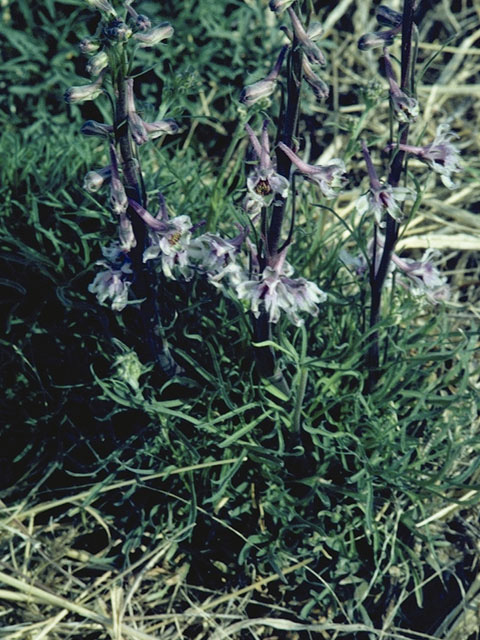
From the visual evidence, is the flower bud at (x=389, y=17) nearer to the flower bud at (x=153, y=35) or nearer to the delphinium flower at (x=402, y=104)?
the delphinium flower at (x=402, y=104)

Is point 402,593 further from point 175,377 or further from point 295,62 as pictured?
point 295,62

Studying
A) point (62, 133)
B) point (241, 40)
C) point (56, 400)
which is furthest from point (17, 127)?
point (56, 400)

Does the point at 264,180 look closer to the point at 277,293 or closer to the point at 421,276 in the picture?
the point at 277,293

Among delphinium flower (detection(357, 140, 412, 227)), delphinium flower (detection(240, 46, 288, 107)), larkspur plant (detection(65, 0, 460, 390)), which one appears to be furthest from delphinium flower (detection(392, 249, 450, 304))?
delphinium flower (detection(240, 46, 288, 107))

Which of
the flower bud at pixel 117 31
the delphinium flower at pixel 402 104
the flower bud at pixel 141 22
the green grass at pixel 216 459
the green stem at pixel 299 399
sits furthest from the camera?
the green grass at pixel 216 459

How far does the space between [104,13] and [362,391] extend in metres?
1.47

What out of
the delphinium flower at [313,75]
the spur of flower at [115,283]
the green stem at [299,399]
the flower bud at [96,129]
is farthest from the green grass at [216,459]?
the delphinium flower at [313,75]

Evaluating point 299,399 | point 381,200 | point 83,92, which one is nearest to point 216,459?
point 299,399

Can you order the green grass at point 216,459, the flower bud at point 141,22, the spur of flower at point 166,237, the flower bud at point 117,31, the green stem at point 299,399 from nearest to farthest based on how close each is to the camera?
the flower bud at point 117,31, the flower bud at point 141,22, the spur of flower at point 166,237, the green stem at point 299,399, the green grass at point 216,459

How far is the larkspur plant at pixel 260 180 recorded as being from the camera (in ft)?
5.72

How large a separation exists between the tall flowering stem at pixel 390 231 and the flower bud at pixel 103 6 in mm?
682

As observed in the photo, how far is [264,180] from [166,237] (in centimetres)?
31

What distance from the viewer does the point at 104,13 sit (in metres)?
1.68

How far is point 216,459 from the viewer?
8.40ft
